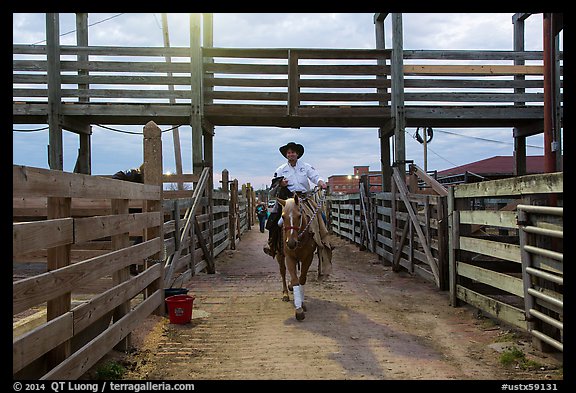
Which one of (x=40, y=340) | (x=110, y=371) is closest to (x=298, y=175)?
(x=110, y=371)

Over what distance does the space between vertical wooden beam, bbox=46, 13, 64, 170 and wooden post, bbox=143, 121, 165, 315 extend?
4179 millimetres

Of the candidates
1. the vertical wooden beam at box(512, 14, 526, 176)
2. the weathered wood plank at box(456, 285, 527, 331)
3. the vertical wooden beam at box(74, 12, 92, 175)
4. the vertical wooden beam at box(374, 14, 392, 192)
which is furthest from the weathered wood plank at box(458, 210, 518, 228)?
the vertical wooden beam at box(74, 12, 92, 175)

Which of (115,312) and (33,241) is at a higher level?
(33,241)

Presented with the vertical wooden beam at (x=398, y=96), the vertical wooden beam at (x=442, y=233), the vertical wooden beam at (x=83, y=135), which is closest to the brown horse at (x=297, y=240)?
the vertical wooden beam at (x=442, y=233)

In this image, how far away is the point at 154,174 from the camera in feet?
21.3

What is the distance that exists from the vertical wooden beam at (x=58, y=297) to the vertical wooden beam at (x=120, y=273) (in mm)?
1176

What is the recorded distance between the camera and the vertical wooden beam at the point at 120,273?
4.48 metres

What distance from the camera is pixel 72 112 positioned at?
984cm

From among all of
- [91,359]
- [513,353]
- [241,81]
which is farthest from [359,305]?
[241,81]

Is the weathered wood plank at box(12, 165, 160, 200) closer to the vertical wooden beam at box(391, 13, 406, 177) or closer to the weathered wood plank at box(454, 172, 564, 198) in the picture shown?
the weathered wood plank at box(454, 172, 564, 198)

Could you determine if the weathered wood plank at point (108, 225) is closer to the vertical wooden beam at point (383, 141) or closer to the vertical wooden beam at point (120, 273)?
the vertical wooden beam at point (120, 273)
